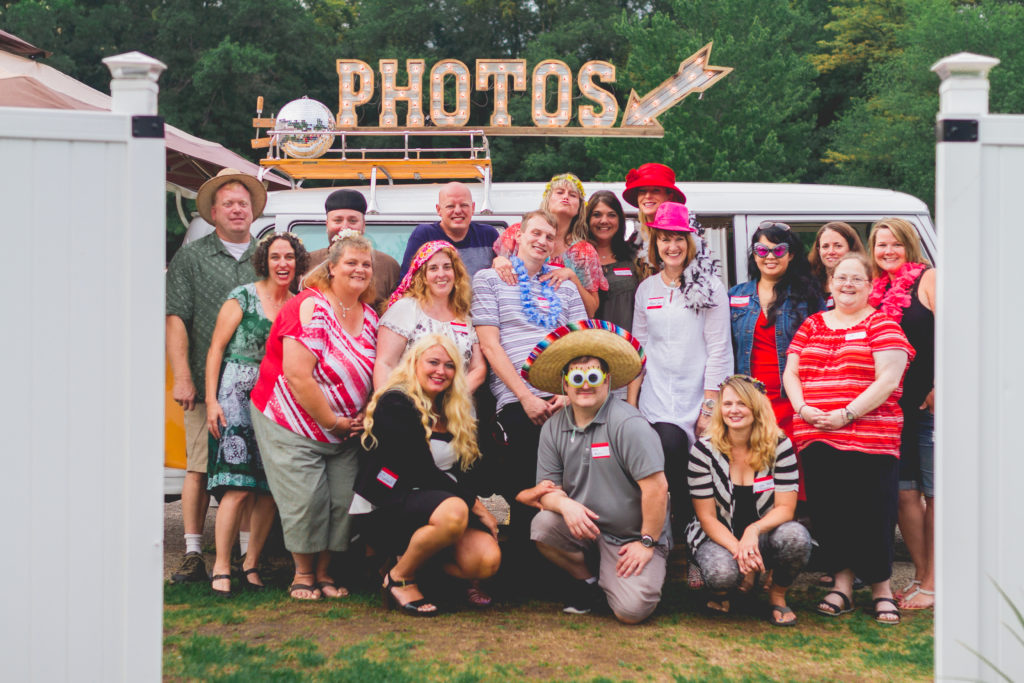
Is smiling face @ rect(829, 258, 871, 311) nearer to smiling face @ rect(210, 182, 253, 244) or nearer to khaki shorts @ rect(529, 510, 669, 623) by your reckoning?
khaki shorts @ rect(529, 510, 669, 623)

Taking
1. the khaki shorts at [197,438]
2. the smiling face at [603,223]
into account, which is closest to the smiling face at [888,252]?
the smiling face at [603,223]

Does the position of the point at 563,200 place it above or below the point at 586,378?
above

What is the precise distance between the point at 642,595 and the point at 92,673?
2481 millimetres

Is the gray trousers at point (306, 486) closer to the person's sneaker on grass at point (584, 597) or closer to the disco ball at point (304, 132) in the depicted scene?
the person's sneaker on grass at point (584, 597)

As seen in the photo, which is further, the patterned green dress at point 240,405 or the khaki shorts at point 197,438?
the khaki shorts at point 197,438

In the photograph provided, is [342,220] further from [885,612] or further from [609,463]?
[885,612]

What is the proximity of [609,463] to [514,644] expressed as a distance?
95 centimetres

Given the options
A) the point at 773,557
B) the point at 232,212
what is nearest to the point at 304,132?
the point at 232,212

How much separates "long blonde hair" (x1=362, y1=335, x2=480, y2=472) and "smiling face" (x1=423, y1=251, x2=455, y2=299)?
35 cm

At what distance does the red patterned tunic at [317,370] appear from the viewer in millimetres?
4867

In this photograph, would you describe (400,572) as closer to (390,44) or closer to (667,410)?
(667,410)

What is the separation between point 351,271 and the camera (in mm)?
4922

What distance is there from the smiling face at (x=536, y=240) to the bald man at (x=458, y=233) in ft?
1.44

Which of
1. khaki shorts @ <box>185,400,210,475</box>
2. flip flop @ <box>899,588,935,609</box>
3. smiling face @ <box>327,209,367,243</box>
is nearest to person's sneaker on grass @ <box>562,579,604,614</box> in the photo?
flip flop @ <box>899,588,935,609</box>
